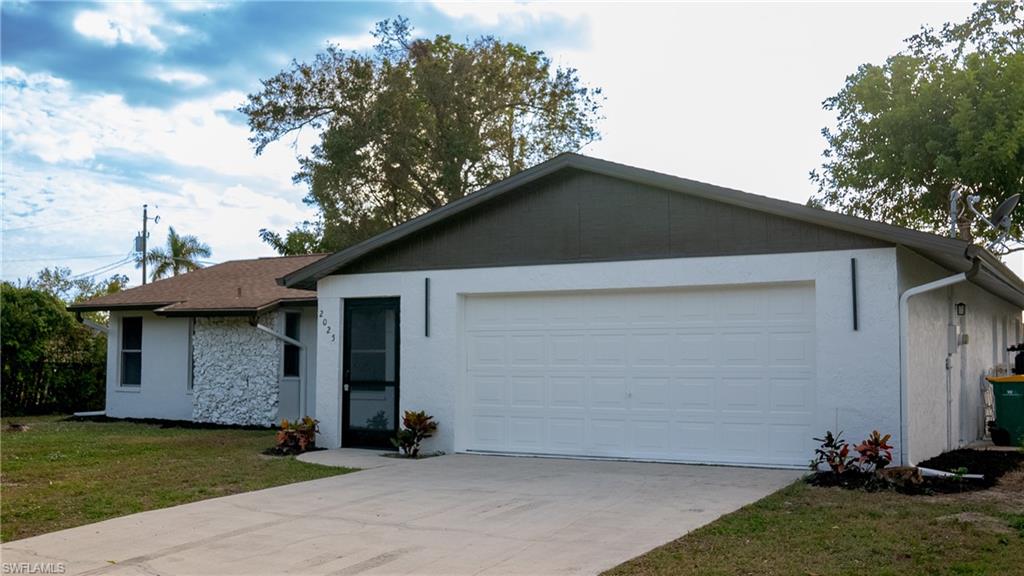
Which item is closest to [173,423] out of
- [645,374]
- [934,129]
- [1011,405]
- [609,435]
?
[609,435]

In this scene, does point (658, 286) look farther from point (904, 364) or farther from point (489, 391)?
point (904, 364)

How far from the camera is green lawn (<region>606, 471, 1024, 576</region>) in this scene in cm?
624

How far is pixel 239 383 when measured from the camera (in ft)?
57.7

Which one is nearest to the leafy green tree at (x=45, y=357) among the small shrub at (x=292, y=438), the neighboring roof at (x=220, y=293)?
the neighboring roof at (x=220, y=293)

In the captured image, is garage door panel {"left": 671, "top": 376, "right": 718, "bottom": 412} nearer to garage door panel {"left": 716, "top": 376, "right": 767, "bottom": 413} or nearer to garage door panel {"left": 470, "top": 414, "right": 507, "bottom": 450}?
garage door panel {"left": 716, "top": 376, "right": 767, "bottom": 413}

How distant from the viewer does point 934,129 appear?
70.8 ft

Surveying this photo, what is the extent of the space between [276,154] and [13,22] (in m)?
20.6

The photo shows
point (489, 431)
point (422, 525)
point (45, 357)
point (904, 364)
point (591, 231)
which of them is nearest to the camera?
point (422, 525)

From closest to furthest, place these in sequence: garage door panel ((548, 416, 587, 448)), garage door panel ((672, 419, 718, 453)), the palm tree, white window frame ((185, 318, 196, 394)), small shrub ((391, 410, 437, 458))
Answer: garage door panel ((672, 419, 718, 453)), garage door panel ((548, 416, 587, 448)), small shrub ((391, 410, 437, 458)), white window frame ((185, 318, 196, 394)), the palm tree

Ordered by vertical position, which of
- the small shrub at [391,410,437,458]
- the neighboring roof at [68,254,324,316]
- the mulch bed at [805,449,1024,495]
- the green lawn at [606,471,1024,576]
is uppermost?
the neighboring roof at [68,254,324,316]

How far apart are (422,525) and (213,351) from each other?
1120cm

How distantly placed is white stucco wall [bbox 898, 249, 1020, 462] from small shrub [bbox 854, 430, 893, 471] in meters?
0.63

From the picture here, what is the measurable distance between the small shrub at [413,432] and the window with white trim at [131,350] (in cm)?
903

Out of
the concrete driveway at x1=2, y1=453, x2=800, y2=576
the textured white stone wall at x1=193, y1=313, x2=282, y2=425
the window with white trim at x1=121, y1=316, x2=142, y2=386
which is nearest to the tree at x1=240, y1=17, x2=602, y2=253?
the window with white trim at x1=121, y1=316, x2=142, y2=386
